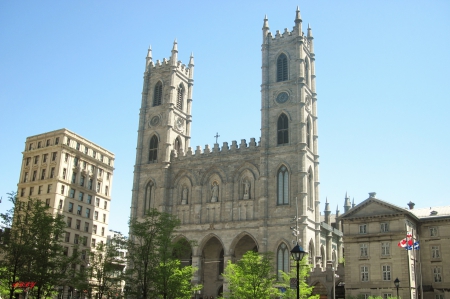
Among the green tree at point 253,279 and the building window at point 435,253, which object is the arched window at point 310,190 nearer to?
the building window at point 435,253

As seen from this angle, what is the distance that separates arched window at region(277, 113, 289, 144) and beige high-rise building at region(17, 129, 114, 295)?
29.5 meters

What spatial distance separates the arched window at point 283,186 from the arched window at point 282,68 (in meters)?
12.5

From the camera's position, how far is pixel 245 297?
43.8m

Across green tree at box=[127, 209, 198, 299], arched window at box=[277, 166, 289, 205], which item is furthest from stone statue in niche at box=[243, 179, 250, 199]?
green tree at box=[127, 209, 198, 299]

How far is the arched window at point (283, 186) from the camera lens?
196ft

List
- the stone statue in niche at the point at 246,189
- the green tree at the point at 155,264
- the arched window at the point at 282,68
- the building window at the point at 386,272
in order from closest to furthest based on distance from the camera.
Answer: the green tree at the point at 155,264, the building window at the point at 386,272, the stone statue in niche at the point at 246,189, the arched window at the point at 282,68

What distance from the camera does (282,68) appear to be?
66.5 meters

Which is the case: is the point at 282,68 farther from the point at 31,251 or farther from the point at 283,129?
the point at 31,251

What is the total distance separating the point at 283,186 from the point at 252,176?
453 cm

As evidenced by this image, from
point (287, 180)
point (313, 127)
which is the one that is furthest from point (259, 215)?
point (313, 127)

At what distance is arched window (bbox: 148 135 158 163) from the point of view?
7106 centimetres

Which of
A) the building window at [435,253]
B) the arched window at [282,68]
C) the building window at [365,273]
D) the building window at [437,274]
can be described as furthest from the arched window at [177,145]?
the building window at [437,274]

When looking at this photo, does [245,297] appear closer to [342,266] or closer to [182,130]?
[342,266]

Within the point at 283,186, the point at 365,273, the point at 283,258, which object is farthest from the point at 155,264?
the point at 365,273
